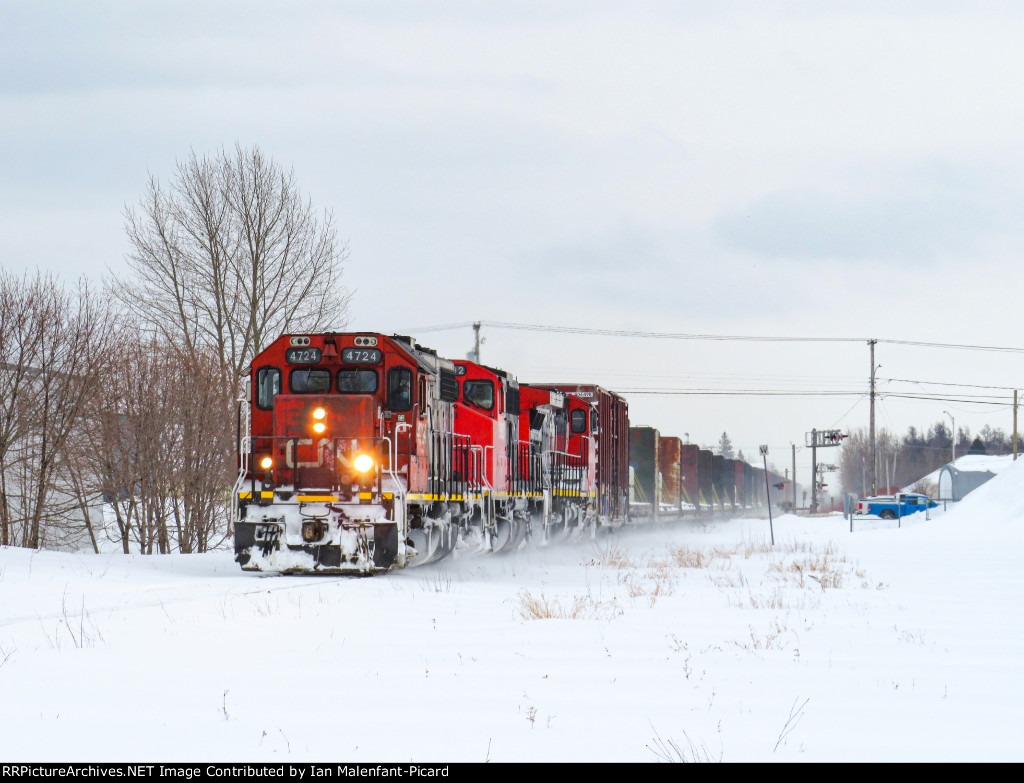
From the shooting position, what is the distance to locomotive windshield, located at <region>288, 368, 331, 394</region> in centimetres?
1625

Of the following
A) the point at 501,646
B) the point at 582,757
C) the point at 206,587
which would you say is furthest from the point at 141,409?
the point at 582,757

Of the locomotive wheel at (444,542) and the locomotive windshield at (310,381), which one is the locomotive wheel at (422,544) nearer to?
the locomotive wheel at (444,542)

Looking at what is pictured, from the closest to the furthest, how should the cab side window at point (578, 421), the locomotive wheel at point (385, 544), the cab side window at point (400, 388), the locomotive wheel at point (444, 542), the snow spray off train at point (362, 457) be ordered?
the locomotive wheel at point (385, 544) → the snow spray off train at point (362, 457) → the cab side window at point (400, 388) → the locomotive wheel at point (444, 542) → the cab side window at point (578, 421)

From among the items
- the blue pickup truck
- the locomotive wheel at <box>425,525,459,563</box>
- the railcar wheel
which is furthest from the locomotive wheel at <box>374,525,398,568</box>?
the blue pickup truck

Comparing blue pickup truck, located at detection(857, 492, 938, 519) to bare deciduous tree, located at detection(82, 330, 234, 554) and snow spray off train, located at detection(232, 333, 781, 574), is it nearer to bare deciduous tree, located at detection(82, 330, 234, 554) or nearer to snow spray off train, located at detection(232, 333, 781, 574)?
bare deciduous tree, located at detection(82, 330, 234, 554)

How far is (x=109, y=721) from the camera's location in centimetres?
590

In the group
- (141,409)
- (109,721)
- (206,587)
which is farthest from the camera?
(141,409)

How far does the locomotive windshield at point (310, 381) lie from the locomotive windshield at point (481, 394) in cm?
424

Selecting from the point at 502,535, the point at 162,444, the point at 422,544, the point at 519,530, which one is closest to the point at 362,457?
the point at 422,544

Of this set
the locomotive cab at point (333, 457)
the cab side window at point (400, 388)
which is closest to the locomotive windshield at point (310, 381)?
the locomotive cab at point (333, 457)

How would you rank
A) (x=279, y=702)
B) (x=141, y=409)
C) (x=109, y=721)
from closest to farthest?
(x=109, y=721)
(x=279, y=702)
(x=141, y=409)

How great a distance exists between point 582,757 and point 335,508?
10.3 m

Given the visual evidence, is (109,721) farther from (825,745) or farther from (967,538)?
(967,538)

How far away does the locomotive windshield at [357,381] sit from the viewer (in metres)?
16.0
